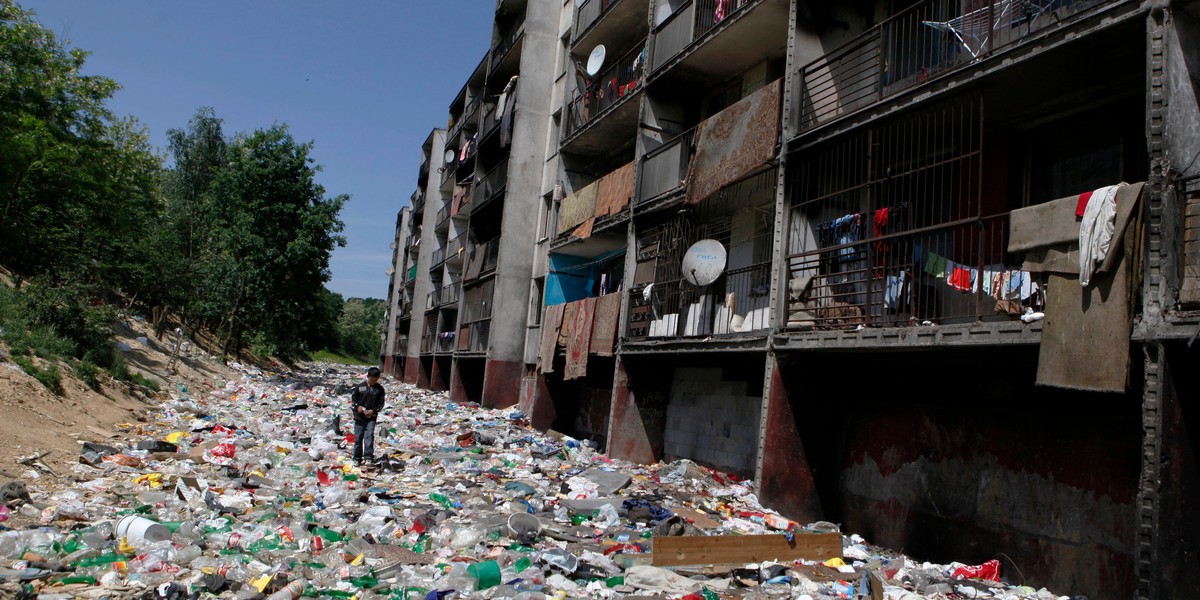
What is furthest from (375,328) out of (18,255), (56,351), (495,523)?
(495,523)

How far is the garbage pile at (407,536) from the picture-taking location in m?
5.52

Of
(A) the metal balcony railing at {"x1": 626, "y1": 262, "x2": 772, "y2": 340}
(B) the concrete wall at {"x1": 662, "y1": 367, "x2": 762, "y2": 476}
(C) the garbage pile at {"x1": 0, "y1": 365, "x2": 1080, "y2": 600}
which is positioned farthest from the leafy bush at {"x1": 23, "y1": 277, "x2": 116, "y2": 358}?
(B) the concrete wall at {"x1": 662, "y1": 367, "x2": 762, "y2": 476}

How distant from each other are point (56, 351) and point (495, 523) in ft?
36.3

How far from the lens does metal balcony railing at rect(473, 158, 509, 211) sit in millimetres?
22688

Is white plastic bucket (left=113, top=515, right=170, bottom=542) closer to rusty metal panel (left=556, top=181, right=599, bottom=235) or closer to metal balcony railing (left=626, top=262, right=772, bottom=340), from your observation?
metal balcony railing (left=626, top=262, right=772, bottom=340)

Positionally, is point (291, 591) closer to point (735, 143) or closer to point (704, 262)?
point (704, 262)

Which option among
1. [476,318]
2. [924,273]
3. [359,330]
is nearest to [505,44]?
[476,318]

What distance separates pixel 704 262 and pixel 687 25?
4.76 meters

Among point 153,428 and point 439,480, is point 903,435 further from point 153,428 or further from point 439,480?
point 153,428

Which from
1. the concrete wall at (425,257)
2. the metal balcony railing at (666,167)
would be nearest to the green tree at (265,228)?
the concrete wall at (425,257)

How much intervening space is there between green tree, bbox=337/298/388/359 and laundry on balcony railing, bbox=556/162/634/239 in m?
68.0

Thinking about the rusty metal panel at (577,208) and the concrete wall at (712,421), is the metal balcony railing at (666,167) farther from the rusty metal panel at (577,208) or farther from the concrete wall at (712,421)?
the concrete wall at (712,421)

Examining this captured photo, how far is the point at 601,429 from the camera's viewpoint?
16672 millimetres

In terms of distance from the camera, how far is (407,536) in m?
7.13
